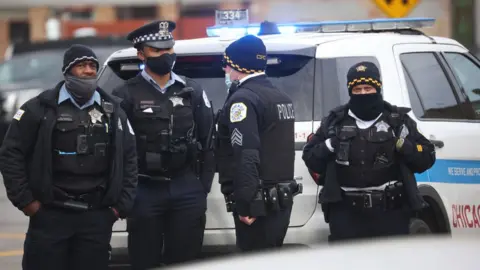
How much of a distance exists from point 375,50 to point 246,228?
1.48 metres

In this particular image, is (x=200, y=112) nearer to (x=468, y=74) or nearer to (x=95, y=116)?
(x=95, y=116)

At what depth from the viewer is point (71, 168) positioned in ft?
20.4

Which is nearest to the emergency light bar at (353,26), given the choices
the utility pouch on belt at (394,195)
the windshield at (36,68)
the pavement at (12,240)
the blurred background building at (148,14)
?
the utility pouch on belt at (394,195)

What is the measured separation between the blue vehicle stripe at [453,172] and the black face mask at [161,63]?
1.70 metres

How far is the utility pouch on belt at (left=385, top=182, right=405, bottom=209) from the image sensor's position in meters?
6.53

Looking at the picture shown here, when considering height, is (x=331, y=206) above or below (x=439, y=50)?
below

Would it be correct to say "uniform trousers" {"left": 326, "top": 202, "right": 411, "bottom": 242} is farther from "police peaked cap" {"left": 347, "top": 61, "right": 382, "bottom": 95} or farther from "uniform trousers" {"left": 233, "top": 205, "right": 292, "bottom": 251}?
"police peaked cap" {"left": 347, "top": 61, "right": 382, "bottom": 95}

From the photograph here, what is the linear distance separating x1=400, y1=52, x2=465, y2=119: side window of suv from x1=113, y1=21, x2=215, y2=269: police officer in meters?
1.36

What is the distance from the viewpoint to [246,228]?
248 inches

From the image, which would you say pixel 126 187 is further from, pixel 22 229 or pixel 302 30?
pixel 22 229

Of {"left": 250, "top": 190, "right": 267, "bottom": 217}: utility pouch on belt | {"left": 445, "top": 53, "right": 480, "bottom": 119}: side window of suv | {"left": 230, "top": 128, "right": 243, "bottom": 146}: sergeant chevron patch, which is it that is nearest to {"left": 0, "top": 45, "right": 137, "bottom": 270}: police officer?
{"left": 230, "top": 128, "right": 243, "bottom": 146}: sergeant chevron patch

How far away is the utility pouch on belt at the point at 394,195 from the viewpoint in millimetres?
6527

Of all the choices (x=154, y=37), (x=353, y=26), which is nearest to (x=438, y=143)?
(x=353, y=26)

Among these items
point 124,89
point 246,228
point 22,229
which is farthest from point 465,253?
point 22,229
